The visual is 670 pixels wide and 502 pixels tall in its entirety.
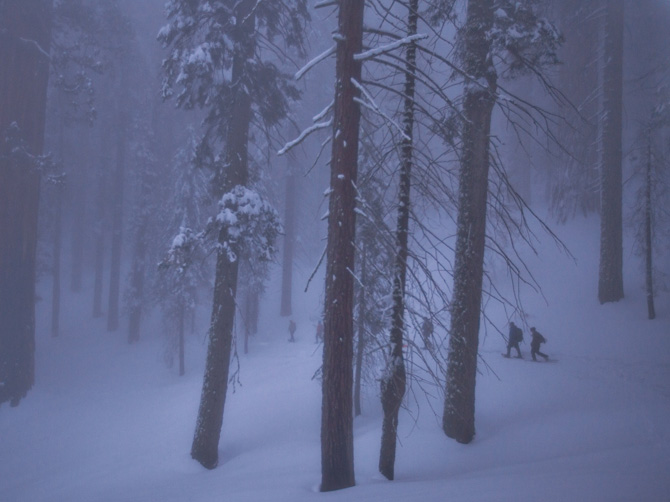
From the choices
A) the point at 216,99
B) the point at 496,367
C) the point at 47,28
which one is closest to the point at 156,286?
the point at 47,28

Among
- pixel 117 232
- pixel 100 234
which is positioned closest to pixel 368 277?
pixel 117 232

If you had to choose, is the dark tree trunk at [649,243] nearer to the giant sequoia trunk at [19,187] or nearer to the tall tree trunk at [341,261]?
the tall tree trunk at [341,261]

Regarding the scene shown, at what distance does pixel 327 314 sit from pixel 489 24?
6192 millimetres

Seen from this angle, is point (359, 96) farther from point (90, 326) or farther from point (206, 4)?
point (90, 326)

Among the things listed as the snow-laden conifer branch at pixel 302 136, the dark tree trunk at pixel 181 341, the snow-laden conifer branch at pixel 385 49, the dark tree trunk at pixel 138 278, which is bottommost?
the dark tree trunk at pixel 181 341

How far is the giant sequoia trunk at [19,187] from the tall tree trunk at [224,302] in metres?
9.29

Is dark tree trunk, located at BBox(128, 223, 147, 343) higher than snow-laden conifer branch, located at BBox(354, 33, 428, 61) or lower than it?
lower

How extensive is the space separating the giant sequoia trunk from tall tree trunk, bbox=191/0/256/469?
30.5 feet

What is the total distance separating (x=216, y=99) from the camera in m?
8.88

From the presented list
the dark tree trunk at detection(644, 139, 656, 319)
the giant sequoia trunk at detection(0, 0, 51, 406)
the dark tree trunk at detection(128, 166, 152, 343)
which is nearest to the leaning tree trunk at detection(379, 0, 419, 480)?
the dark tree trunk at detection(644, 139, 656, 319)

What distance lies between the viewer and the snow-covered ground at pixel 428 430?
5355mm

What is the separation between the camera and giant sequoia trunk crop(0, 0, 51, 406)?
13.5 meters

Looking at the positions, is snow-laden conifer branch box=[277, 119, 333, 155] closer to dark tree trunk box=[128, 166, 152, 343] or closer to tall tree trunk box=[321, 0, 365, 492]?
tall tree trunk box=[321, 0, 365, 492]

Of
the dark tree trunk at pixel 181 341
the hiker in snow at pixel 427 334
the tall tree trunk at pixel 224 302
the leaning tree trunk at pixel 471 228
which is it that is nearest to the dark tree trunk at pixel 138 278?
the dark tree trunk at pixel 181 341
